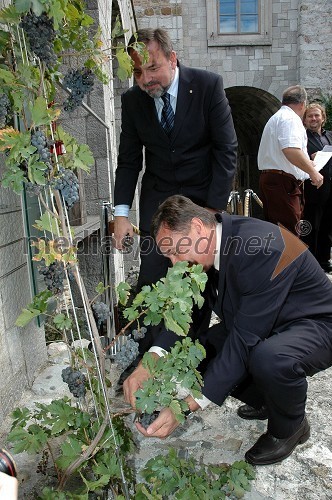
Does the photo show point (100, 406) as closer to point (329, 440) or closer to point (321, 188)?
point (329, 440)

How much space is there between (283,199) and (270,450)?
2.37m

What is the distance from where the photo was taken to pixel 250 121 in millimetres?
13812

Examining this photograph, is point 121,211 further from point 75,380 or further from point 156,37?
point 75,380

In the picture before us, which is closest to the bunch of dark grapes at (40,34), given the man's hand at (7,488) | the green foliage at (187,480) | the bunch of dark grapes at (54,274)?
the bunch of dark grapes at (54,274)

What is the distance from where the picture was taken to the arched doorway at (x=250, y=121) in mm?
11531

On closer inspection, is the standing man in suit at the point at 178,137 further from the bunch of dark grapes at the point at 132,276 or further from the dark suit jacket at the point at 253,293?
the bunch of dark grapes at the point at 132,276

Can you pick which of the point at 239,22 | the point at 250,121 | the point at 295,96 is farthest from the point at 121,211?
the point at 250,121

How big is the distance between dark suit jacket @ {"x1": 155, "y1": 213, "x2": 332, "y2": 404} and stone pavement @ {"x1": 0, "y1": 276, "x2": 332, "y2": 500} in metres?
0.38

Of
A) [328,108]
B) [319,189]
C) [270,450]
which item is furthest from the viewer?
[328,108]

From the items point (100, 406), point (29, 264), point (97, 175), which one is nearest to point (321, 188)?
point (97, 175)

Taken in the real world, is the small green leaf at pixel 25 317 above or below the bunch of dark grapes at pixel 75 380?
above

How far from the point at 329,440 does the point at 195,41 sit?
10.4 m

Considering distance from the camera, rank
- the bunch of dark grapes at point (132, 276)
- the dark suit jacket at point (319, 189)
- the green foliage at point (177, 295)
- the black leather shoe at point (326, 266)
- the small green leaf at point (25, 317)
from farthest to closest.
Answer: the bunch of dark grapes at point (132, 276) < the black leather shoe at point (326, 266) < the dark suit jacket at point (319, 189) < the small green leaf at point (25, 317) < the green foliage at point (177, 295)

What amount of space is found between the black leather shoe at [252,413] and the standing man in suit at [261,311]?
251 mm
